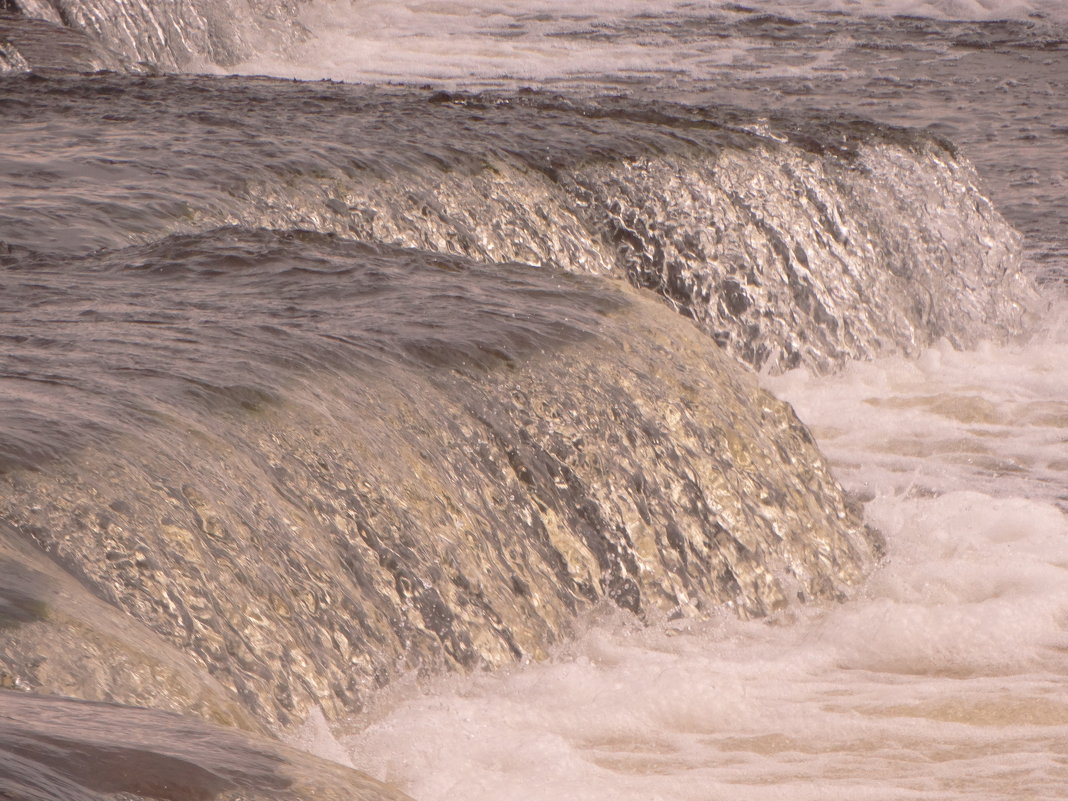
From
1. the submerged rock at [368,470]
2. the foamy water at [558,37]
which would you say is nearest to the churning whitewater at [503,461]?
the submerged rock at [368,470]

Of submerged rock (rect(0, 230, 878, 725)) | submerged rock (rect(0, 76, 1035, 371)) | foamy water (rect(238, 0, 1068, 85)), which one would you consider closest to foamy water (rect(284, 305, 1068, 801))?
submerged rock (rect(0, 230, 878, 725))

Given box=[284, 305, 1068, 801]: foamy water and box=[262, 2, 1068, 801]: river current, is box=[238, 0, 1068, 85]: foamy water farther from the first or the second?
box=[284, 305, 1068, 801]: foamy water

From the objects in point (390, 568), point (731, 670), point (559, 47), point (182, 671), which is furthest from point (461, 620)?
point (559, 47)

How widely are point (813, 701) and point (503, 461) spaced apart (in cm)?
124

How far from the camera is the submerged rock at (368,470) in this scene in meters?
3.62

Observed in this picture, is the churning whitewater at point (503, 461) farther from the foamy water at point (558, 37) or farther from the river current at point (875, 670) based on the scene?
the foamy water at point (558, 37)

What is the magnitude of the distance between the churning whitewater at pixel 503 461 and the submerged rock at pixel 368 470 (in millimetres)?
14

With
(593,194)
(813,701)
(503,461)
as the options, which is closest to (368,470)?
(503,461)

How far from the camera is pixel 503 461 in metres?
4.80

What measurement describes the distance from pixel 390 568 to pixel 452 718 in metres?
0.49

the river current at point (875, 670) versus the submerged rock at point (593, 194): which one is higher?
the submerged rock at point (593, 194)

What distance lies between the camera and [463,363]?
4.97m

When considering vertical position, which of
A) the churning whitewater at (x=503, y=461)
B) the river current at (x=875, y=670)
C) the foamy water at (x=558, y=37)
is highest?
the foamy water at (x=558, y=37)

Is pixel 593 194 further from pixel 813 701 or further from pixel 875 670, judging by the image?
pixel 813 701
